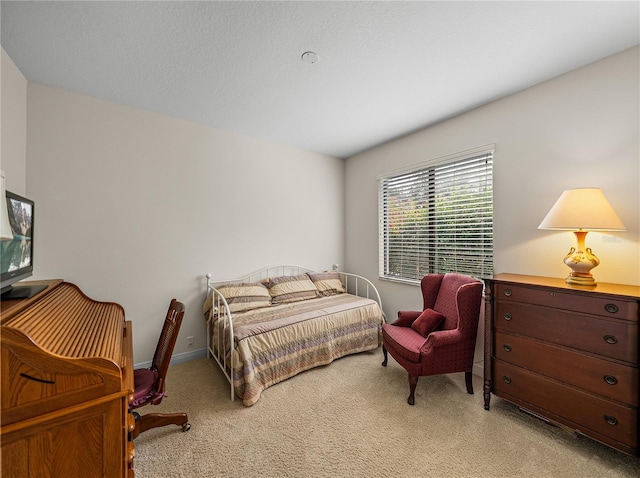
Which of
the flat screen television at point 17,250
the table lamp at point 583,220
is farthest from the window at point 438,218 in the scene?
the flat screen television at point 17,250

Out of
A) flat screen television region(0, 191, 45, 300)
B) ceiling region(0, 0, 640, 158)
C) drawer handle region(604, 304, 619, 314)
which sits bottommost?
drawer handle region(604, 304, 619, 314)

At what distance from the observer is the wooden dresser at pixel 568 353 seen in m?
1.42

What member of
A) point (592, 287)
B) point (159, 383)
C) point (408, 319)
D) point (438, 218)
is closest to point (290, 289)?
point (408, 319)

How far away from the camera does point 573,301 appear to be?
1.61m

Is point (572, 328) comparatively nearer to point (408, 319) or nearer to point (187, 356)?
point (408, 319)

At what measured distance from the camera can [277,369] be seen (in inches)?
90.5

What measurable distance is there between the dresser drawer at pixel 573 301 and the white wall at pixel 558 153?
490mm

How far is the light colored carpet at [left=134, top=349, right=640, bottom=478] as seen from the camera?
1484 mm

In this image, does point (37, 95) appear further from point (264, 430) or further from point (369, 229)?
point (369, 229)

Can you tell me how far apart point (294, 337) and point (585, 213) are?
2.34 meters

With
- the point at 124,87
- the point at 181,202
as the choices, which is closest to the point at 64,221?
the point at 181,202

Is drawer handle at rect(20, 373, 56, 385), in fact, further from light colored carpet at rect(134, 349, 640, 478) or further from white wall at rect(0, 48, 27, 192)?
white wall at rect(0, 48, 27, 192)

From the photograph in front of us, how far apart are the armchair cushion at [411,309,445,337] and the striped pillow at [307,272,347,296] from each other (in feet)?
4.45

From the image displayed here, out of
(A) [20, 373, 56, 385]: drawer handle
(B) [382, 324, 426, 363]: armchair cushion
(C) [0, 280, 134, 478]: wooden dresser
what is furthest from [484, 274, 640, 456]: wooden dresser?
(A) [20, 373, 56, 385]: drawer handle
